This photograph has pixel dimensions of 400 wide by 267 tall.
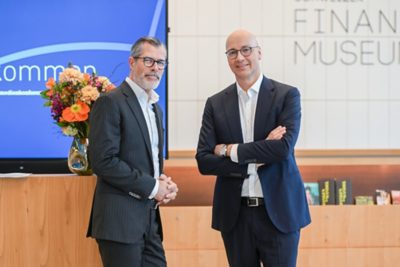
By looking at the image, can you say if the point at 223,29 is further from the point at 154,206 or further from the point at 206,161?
the point at 154,206

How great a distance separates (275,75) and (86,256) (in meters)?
2.39

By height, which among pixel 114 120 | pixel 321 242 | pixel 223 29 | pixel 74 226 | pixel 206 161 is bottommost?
pixel 321 242

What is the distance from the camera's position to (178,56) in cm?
485

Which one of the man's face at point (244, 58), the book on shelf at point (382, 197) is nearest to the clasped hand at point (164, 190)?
the man's face at point (244, 58)

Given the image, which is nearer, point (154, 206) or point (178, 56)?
point (154, 206)

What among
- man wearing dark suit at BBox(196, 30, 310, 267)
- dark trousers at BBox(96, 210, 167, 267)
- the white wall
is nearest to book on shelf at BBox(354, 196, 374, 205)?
the white wall

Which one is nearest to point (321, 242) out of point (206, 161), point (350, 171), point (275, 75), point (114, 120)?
point (350, 171)

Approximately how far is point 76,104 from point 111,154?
1.86ft

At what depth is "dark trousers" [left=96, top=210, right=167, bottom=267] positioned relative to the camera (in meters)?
2.78

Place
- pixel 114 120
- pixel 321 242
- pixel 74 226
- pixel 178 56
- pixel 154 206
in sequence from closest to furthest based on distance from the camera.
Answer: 1. pixel 114 120
2. pixel 154 206
3. pixel 74 226
4. pixel 321 242
5. pixel 178 56

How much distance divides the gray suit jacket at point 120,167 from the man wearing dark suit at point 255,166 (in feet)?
1.49

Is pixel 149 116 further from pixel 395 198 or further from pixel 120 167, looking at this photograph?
pixel 395 198

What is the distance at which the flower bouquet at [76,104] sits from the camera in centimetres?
318

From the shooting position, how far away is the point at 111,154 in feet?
9.04
